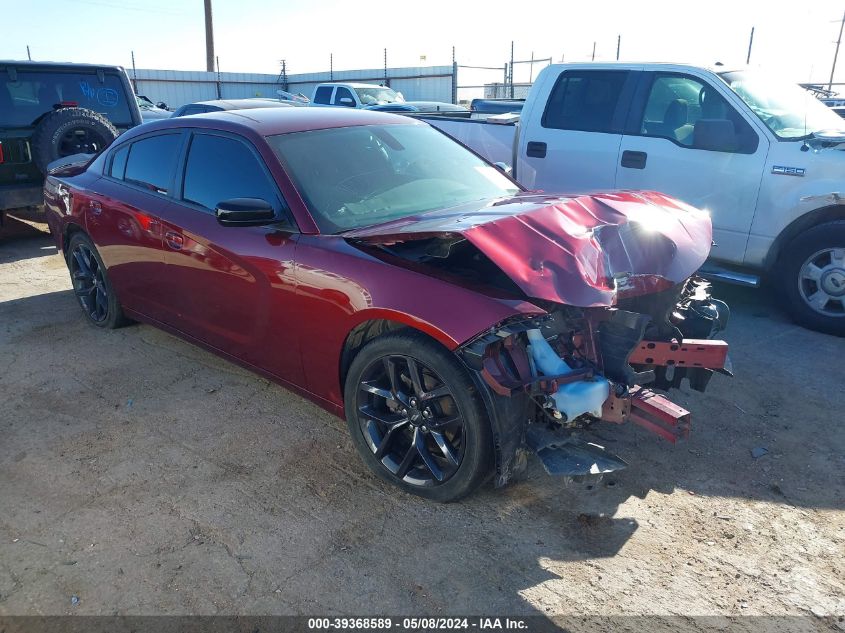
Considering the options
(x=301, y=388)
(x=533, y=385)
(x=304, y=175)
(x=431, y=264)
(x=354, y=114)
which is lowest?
(x=301, y=388)

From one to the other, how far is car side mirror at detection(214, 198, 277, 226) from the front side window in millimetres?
15211

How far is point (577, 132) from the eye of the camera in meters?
6.27

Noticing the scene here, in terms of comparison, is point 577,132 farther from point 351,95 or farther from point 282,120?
point 351,95

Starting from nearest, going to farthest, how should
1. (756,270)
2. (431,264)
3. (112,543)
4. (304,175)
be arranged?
(112,543)
(431,264)
(304,175)
(756,270)

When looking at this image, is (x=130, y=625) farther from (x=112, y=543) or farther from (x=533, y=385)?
(x=533, y=385)

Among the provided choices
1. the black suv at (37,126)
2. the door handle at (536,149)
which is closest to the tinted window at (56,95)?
the black suv at (37,126)

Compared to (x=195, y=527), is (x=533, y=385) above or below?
above

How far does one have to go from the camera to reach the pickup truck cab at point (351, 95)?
667 inches

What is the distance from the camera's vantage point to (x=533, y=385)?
106 inches

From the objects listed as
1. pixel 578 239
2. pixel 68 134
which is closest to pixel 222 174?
pixel 578 239

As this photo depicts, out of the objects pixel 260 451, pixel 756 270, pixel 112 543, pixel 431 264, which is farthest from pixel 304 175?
pixel 756 270

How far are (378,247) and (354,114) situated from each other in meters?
1.56

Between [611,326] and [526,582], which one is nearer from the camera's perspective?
[526,582]

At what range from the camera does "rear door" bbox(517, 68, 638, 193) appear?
6.08 metres
